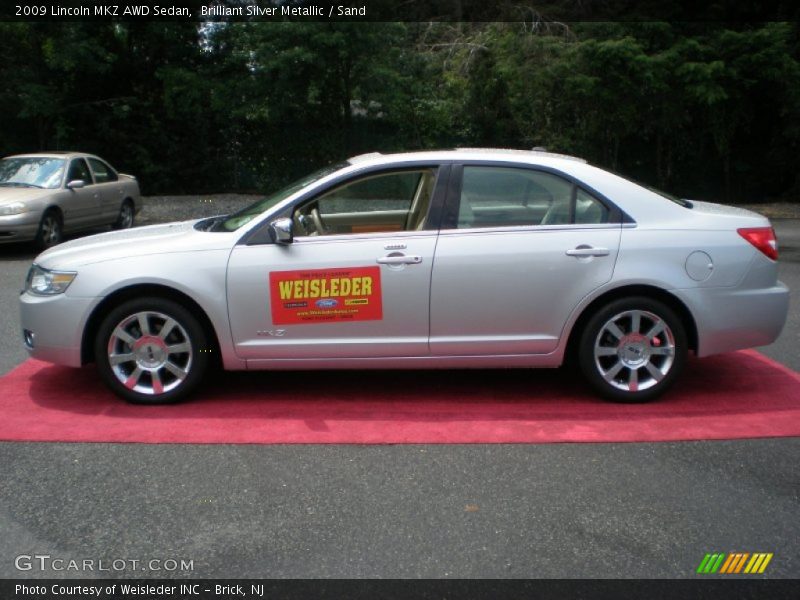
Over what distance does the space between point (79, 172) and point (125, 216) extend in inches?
64.8

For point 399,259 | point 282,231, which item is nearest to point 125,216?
point 282,231

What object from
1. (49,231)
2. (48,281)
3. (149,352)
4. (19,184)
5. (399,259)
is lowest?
(49,231)

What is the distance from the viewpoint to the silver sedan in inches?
220

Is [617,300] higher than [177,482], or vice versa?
[617,300]

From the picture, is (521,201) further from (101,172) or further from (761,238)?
(101,172)

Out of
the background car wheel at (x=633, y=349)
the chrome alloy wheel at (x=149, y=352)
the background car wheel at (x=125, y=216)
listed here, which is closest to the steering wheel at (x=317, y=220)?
the chrome alloy wheel at (x=149, y=352)

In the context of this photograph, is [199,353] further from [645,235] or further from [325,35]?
[325,35]

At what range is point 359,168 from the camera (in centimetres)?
585

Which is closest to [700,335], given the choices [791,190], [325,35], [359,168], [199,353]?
[359,168]

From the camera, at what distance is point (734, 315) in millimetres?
5707

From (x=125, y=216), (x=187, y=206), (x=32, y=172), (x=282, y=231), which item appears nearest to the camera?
(x=282, y=231)

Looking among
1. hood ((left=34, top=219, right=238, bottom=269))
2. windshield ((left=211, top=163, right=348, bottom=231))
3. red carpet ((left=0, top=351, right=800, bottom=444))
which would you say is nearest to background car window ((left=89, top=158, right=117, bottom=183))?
red carpet ((left=0, top=351, right=800, bottom=444))

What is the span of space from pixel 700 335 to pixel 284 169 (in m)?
18.2

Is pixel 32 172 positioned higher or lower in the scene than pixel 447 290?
lower
